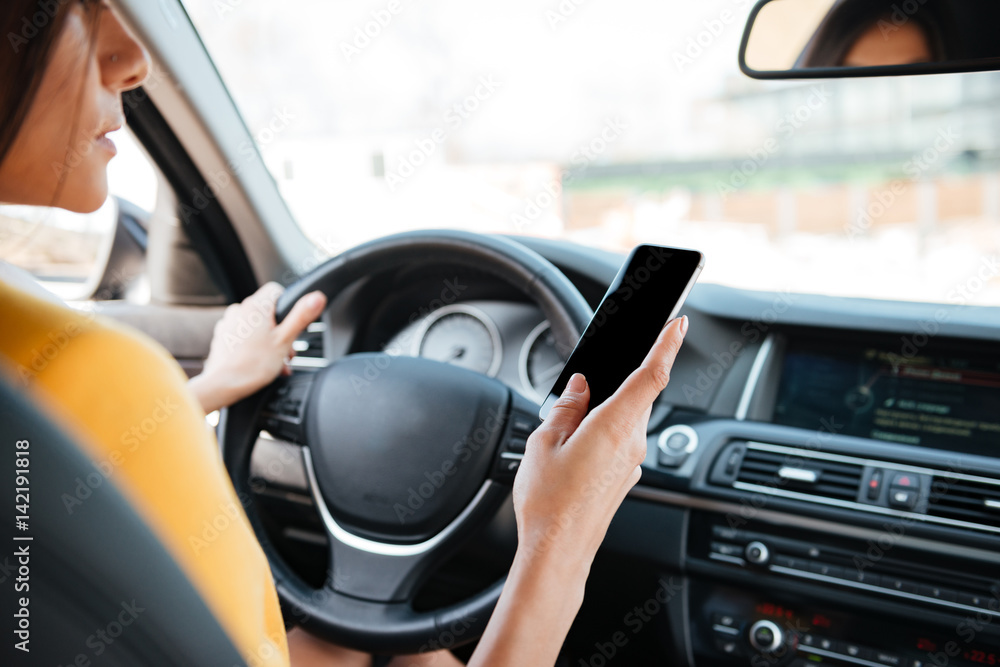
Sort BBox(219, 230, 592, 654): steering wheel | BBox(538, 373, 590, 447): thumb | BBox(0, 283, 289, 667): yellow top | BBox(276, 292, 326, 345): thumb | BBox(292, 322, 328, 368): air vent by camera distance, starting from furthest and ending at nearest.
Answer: BBox(292, 322, 328, 368): air vent, BBox(276, 292, 326, 345): thumb, BBox(219, 230, 592, 654): steering wheel, BBox(538, 373, 590, 447): thumb, BBox(0, 283, 289, 667): yellow top

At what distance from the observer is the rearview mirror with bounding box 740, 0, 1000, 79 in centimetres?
108

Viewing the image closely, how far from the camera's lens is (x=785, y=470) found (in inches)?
59.1

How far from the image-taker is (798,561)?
1.46 m

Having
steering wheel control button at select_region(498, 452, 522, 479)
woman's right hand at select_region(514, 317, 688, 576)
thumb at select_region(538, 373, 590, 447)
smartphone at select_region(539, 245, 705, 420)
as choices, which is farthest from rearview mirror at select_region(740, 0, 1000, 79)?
steering wheel control button at select_region(498, 452, 522, 479)

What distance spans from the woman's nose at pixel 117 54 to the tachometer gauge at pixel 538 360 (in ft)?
3.37

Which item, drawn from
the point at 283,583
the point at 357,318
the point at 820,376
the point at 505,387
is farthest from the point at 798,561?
the point at 357,318

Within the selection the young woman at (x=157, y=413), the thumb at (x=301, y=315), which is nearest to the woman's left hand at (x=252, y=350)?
the thumb at (x=301, y=315)

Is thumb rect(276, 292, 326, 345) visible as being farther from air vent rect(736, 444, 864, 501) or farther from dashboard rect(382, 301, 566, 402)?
air vent rect(736, 444, 864, 501)

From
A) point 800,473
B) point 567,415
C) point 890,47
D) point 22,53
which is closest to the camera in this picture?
point 22,53

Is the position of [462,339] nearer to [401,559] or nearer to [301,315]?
[301,315]

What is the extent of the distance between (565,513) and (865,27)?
916 mm

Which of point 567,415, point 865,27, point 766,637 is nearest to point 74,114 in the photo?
point 567,415

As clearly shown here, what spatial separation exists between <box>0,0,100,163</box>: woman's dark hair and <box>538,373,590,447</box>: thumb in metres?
0.59

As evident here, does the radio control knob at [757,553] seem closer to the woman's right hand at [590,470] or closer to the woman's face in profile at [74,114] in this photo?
the woman's right hand at [590,470]
